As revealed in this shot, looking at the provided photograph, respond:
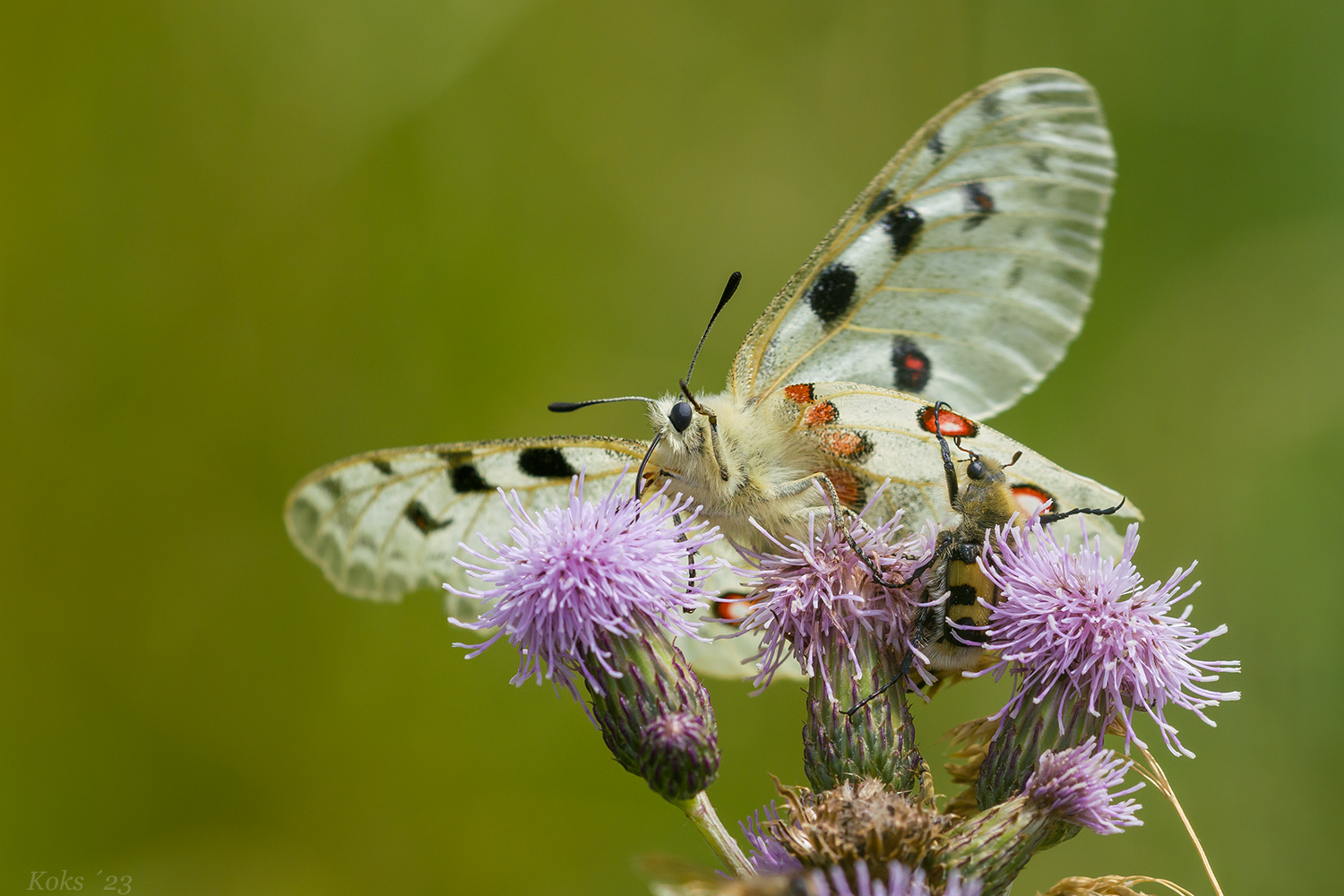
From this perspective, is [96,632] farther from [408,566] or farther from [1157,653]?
[1157,653]

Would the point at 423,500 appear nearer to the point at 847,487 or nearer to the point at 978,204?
the point at 847,487

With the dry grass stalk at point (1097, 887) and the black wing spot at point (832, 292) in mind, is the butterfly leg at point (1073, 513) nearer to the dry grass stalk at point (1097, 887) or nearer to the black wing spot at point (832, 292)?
the dry grass stalk at point (1097, 887)

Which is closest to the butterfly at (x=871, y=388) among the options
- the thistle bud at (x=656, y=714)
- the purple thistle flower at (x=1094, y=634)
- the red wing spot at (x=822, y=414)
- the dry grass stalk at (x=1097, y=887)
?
the red wing spot at (x=822, y=414)

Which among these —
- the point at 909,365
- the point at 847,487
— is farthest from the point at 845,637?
the point at 909,365

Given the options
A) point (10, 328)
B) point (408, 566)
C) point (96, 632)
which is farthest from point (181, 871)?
point (10, 328)

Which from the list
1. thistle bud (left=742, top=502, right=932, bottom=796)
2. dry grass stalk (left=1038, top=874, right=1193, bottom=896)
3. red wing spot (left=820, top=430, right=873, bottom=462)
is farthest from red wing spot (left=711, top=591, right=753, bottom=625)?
dry grass stalk (left=1038, top=874, right=1193, bottom=896)

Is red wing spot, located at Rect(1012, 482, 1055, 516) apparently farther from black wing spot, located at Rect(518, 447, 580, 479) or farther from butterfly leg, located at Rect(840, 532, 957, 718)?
black wing spot, located at Rect(518, 447, 580, 479)
